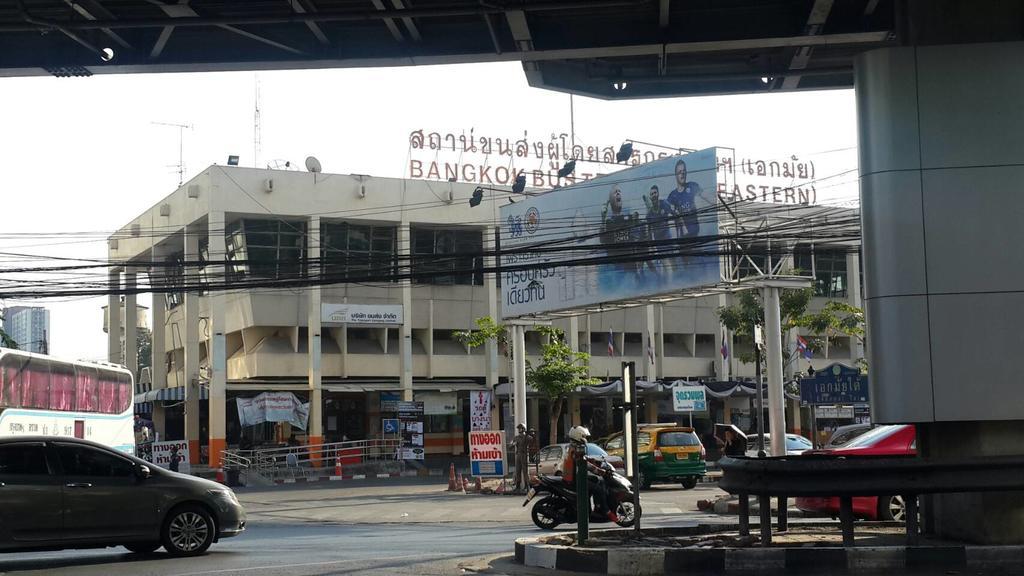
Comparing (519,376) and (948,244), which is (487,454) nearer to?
(519,376)

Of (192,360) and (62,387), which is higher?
(192,360)

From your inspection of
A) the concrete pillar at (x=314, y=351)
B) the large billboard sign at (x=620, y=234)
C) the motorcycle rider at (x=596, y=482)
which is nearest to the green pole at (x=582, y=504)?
the motorcycle rider at (x=596, y=482)

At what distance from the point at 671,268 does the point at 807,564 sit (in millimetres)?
20834

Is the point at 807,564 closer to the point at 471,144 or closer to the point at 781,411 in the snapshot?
the point at 781,411

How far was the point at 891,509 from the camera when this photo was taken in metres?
14.9

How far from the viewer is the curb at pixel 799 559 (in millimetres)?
9742

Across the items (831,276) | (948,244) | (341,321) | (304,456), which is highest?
(831,276)

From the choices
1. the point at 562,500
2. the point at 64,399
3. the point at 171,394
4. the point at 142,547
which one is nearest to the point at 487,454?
the point at 64,399

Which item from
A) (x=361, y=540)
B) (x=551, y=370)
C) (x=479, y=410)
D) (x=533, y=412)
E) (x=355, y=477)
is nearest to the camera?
(x=361, y=540)

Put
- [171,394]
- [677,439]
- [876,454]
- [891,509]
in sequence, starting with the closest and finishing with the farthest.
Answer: [891,509]
[876,454]
[677,439]
[171,394]

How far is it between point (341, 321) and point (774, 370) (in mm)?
24894

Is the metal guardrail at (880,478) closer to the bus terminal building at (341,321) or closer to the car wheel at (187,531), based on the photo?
the car wheel at (187,531)

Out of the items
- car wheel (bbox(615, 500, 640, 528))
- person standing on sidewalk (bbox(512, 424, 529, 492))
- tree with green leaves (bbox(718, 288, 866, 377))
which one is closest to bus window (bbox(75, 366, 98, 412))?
person standing on sidewalk (bbox(512, 424, 529, 492))

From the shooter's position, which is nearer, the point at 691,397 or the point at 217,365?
the point at 691,397
